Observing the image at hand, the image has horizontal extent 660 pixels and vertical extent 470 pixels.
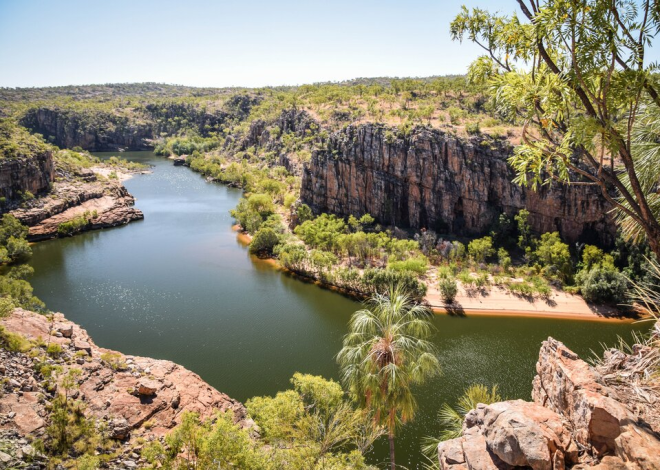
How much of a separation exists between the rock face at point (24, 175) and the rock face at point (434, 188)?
46.8 metres

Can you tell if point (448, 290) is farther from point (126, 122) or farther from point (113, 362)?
point (126, 122)

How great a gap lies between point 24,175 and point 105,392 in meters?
61.2

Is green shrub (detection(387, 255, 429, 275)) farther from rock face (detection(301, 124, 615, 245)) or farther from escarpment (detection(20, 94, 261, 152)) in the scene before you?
escarpment (detection(20, 94, 261, 152))

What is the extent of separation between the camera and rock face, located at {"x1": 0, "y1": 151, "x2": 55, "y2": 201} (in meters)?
63.2

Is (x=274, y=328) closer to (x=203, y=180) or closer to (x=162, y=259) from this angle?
(x=162, y=259)

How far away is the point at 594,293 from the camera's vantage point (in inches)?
1655

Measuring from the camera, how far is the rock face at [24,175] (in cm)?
6319

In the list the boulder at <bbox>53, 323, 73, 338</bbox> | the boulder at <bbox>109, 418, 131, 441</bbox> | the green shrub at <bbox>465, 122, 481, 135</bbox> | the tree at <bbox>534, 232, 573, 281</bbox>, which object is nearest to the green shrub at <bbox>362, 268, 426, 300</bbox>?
the tree at <bbox>534, 232, 573, 281</bbox>

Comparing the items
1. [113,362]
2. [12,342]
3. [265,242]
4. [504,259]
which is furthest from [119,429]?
[504,259]

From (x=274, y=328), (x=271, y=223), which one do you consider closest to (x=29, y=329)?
(x=274, y=328)

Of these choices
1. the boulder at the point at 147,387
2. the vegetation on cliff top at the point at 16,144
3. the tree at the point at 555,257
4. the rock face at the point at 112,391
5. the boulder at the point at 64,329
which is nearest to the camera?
the rock face at the point at 112,391

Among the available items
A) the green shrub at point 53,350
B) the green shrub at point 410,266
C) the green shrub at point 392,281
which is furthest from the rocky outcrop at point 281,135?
the green shrub at point 53,350

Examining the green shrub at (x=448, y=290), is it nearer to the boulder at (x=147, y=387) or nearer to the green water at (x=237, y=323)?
the green water at (x=237, y=323)

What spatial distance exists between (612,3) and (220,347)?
33890 mm
